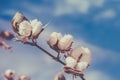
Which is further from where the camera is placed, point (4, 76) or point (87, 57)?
point (4, 76)

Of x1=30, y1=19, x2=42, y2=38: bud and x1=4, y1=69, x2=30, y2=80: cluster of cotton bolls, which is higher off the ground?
x1=30, y1=19, x2=42, y2=38: bud

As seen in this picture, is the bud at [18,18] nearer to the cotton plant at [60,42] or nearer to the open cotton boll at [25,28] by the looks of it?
the open cotton boll at [25,28]

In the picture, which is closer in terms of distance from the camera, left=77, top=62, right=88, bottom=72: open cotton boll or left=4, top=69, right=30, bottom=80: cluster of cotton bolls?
left=77, top=62, right=88, bottom=72: open cotton boll

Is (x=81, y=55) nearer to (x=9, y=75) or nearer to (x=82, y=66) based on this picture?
(x=82, y=66)

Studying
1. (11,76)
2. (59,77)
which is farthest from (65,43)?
(11,76)

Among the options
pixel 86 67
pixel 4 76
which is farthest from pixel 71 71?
pixel 4 76

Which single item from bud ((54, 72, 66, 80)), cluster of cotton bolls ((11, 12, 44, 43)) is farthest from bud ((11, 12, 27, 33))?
bud ((54, 72, 66, 80))

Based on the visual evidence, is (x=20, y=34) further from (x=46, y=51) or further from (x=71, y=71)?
(x=71, y=71)

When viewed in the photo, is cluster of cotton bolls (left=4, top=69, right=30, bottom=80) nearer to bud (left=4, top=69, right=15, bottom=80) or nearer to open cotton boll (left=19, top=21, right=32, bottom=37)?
bud (left=4, top=69, right=15, bottom=80)
